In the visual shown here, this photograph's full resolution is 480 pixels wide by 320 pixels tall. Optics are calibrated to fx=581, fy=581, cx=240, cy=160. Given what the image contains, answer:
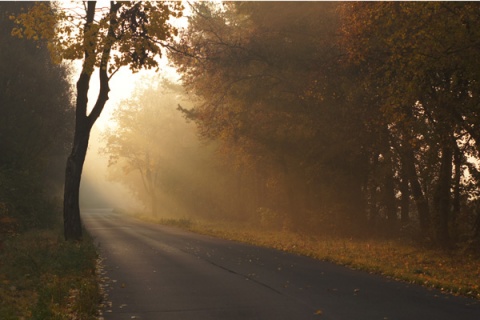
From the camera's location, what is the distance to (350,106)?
80.2 feet

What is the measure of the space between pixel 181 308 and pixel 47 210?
24.5m

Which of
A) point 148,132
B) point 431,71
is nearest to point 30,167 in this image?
point 431,71

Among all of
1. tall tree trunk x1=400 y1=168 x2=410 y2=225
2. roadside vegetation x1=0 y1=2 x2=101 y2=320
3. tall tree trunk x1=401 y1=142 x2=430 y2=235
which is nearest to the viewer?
roadside vegetation x1=0 y1=2 x2=101 y2=320

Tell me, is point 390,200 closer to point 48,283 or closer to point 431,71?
point 431,71

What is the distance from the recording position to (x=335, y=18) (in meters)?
27.7

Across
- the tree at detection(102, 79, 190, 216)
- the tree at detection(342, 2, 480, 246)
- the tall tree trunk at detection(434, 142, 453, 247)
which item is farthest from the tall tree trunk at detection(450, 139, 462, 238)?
the tree at detection(102, 79, 190, 216)

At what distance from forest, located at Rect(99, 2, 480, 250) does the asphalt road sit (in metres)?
5.66

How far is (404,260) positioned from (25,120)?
22526 millimetres

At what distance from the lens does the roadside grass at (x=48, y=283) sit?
988 cm

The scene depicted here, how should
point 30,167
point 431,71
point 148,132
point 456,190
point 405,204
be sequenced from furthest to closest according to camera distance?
point 148,132 → point 30,167 → point 405,204 → point 456,190 → point 431,71

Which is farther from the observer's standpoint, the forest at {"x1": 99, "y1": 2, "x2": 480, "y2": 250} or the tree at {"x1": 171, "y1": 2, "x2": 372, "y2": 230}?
the tree at {"x1": 171, "y1": 2, "x2": 372, "y2": 230}

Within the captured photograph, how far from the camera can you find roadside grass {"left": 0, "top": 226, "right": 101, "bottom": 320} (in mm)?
9883

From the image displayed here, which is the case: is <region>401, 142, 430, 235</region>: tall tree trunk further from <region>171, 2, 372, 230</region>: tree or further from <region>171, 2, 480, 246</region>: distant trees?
<region>171, 2, 372, 230</region>: tree

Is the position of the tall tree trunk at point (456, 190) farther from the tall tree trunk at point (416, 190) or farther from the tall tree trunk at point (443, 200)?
the tall tree trunk at point (416, 190)
